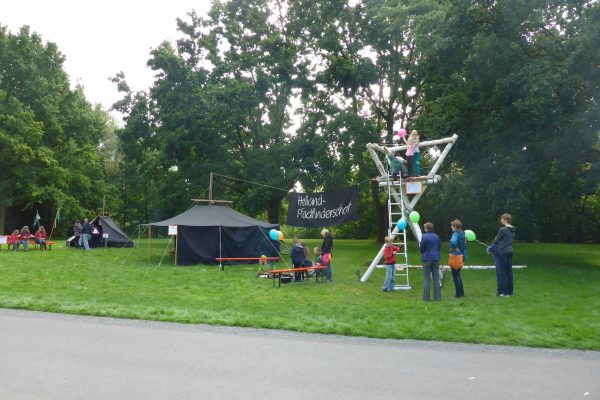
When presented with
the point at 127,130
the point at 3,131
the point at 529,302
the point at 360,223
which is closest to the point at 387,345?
the point at 529,302

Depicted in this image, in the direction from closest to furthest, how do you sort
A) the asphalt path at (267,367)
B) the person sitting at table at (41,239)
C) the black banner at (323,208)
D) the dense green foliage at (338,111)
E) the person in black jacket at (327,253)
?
the asphalt path at (267,367) → the person in black jacket at (327,253) → the black banner at (323,208) → the dense green foliage at (338,111) → the person sitting at table at (41,239)

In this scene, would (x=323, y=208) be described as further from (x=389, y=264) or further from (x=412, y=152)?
(x=389, y=264)

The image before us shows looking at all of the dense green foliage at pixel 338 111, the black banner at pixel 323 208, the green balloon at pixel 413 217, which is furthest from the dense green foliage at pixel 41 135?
the green balloon at pixel 413 217

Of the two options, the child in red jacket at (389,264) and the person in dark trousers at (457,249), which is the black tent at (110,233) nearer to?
the child in red jacket at (389,264)

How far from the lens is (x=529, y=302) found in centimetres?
1102

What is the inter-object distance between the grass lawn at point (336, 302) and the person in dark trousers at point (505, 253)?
30cm

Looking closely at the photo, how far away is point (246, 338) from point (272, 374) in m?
1.97

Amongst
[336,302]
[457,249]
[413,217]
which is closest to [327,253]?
[413,217]

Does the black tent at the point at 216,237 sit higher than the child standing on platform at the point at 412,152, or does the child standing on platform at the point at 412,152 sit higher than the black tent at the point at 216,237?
the child standing on platform at the point at 412,152

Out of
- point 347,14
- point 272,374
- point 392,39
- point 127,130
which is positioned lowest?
point 272,374

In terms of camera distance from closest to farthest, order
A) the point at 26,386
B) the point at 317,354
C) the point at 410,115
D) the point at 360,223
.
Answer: the point at 26,386 < the point at 317,354 < the point at 410,115 < the point at 360,223

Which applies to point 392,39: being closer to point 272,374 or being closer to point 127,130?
point 127,130

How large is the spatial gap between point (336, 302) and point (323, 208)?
6032 millimetres

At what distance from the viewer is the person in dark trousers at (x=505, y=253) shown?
11.8 meters
